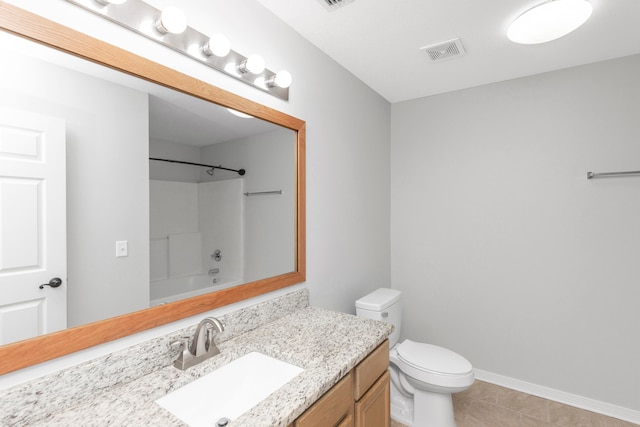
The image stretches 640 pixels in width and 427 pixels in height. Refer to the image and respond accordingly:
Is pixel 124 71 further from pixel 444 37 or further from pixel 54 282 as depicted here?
pixel 444 37

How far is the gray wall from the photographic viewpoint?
207 cm

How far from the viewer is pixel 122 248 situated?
3.47ft

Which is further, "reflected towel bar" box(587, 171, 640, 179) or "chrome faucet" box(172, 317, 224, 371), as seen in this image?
"reflected towel bar" box(587, 171, 640, 179)

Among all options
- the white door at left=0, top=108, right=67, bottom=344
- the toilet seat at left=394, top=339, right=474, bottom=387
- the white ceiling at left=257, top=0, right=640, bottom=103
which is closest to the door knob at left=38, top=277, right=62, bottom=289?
the white door at left=0, top=108, right=67, bottom=344

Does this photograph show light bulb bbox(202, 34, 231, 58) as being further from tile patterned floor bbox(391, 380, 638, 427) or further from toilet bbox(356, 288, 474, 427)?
tile patterned floor bbox(391, 380, 638, 427)

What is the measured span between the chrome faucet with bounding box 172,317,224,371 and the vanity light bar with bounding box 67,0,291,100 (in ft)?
3.43

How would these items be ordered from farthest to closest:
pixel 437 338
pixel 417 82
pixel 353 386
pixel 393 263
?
1. pixel 393 263
2. pixel 437 338
3. pixel 417 82
4. pixel 353 386

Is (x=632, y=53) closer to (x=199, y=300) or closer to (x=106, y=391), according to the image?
(x=199, y=300)

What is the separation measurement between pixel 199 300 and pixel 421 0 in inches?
69.0

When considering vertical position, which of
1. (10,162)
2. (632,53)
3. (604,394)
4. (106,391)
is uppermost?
(632,53)

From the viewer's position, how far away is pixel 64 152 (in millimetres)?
918

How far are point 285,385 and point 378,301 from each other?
1.27 meters

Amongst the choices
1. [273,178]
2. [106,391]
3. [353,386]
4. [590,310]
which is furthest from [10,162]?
[590,310]

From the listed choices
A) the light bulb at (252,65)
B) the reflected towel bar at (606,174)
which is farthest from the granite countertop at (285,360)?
the reflected towel bar at (606,174)
